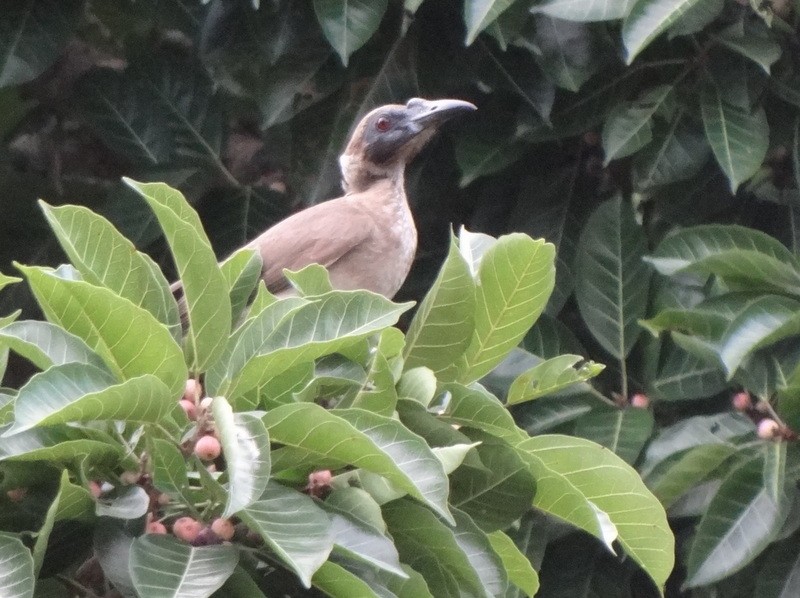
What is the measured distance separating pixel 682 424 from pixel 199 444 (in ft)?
6.25

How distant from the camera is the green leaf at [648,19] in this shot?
10.8 ft

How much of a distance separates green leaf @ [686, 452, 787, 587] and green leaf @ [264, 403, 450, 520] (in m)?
1.60

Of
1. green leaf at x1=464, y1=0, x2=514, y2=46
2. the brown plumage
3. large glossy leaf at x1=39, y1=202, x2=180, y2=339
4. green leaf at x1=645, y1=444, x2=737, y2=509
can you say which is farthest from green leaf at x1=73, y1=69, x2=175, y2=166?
large glossy leaf at x1=39, y1=202, x2=180, y2=339

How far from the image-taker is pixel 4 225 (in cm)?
457

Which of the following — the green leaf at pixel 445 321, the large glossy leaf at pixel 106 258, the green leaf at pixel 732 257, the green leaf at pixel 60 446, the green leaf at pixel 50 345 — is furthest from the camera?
the green leaf at pixel 732 257

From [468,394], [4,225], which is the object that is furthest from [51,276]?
[4,225]

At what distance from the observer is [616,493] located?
220 centimetres

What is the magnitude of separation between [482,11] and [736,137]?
0.80 metres

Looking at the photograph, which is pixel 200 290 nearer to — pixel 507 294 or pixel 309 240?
pixel 507 294

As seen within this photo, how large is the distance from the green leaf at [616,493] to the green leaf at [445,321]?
7.8 inches

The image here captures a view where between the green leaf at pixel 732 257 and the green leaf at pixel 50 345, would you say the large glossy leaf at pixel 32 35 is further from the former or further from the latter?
the green leaf at pixel 50 345

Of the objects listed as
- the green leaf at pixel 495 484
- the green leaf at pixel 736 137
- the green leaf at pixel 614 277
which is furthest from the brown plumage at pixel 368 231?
the green leaf at pixel 495 484

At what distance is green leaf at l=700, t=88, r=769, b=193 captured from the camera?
360cm

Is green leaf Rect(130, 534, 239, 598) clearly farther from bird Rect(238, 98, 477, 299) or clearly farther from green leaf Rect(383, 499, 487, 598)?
bird Rect(238, 98, 477, 299)
